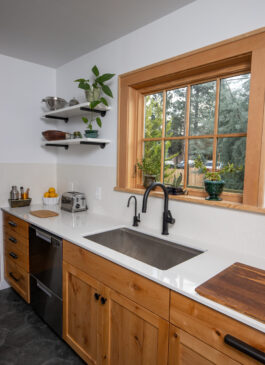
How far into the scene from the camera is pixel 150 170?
204 cm

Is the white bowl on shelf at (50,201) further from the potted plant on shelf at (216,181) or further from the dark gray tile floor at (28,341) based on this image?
the potted plant on shelf at (216,181)

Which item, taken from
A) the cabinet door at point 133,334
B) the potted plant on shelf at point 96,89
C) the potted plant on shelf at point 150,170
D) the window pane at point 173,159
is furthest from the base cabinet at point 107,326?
the potted plant on shelf at point 96,89

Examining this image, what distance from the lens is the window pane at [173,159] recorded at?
1.91 m

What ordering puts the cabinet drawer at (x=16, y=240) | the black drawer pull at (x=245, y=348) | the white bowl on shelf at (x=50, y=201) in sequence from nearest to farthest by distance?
the black drawer pull at (x=245, y=348) → the cabinet drawer at (x=16, y=240) → the white bowl on shelf at (x=50, y=201)

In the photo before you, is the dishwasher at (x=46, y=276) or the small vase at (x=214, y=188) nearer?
the small vase at (x=214, y=188)

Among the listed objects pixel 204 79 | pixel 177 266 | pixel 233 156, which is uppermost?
pixel 204 79

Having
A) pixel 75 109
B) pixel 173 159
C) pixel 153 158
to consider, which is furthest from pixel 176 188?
pixel 75 109

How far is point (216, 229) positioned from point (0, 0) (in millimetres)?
2064

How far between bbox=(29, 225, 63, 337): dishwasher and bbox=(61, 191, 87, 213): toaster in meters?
0.45

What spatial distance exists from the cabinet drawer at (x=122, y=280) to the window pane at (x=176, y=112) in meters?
1.10

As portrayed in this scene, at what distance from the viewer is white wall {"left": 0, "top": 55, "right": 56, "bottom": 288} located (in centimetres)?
263

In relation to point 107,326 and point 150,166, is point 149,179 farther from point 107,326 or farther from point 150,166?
point 107,326

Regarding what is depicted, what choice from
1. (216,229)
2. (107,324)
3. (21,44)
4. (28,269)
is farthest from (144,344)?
(21,44)

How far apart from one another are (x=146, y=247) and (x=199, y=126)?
0.93m
